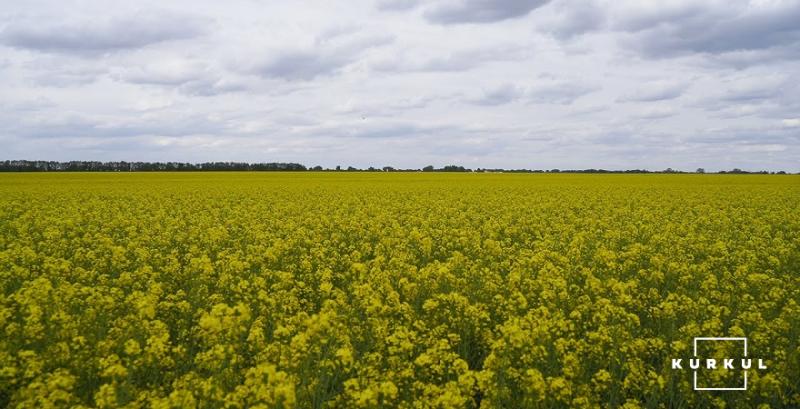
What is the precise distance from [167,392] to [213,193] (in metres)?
28.4

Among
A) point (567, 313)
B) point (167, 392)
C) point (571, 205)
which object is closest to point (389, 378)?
point (167, 392)

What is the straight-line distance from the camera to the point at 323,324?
19.2ft

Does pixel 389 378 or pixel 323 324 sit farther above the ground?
pixel 323 324

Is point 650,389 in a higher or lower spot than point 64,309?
lower

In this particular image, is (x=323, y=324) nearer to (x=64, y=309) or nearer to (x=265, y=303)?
(x=265, y=303)

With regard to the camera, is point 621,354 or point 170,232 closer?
point 621,354

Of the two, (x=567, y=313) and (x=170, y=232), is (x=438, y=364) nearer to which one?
(x=567, y=313)

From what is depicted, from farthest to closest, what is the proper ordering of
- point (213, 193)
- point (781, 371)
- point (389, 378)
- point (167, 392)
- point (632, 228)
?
point (213, 193) → point (632, 228) → point (781, 371) → point (167, 392) → point (389, 378)

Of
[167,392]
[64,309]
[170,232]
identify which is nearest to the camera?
[167,392]

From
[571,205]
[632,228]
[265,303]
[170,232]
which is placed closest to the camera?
[265,303]

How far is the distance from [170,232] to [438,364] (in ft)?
36.7

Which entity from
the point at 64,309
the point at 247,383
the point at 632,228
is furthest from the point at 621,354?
the point at 632,228

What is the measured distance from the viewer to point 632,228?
1597 cm

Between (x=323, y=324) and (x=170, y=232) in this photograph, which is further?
(x=170, y=232)
